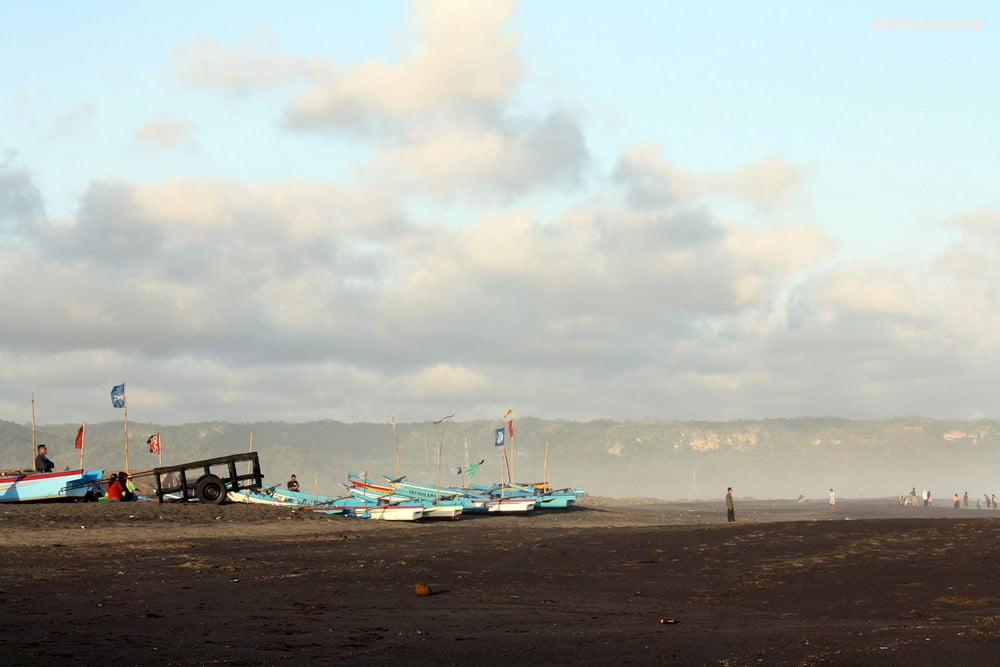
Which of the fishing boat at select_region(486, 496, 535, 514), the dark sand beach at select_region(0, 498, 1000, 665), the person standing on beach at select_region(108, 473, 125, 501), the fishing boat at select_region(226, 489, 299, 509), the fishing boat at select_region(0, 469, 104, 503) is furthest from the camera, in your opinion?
the fishing boat at select_region(486, 496, 535, 514)

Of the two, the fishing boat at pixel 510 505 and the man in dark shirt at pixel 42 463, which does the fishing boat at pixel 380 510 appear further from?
the man in dark shirt at pixel 42 463

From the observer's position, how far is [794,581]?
24844 mm

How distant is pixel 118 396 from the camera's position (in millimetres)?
56281

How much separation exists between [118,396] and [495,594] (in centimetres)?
3800

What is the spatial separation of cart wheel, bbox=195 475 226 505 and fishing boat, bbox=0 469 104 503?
4.60 m

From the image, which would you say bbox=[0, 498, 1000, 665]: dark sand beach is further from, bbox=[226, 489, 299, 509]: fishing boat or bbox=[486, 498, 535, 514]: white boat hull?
bbox=[486, 498, 535, 514]: white boat hull

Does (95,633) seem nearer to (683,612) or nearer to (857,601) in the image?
(683,612)

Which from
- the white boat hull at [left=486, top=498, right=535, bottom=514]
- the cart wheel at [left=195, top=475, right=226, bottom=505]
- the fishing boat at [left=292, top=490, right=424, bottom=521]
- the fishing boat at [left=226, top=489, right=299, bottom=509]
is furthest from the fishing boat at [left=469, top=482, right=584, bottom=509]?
the cart wheel at [left=195, top=475, right=226, bottom=505]

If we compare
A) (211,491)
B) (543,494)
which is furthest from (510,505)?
(211,491)

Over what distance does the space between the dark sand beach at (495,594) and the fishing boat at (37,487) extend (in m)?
5.39

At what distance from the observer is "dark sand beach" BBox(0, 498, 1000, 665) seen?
1590 centimetres

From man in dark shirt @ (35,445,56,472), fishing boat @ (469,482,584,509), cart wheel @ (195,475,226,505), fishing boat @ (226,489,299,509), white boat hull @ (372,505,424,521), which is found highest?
man in dark shirt @ (35,445,56,472)

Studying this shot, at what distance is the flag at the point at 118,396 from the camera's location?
184ft

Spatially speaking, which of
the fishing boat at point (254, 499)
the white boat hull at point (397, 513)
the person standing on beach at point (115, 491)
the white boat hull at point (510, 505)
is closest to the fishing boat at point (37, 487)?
the person standing on beach at point (115, 491)
